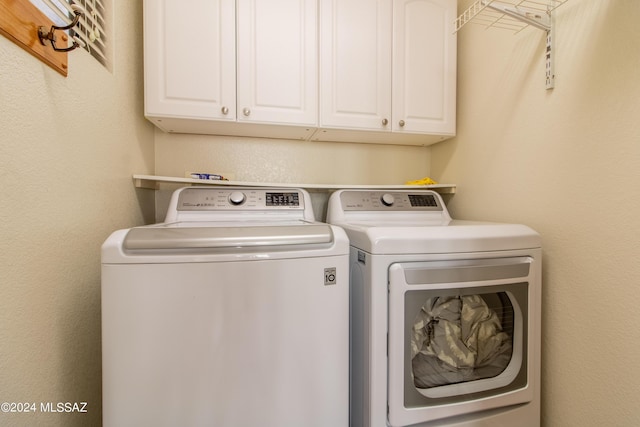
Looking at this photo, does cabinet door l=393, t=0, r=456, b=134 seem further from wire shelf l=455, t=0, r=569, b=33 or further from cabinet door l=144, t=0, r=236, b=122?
cabinet door l=144, t=0, r=236, b=122

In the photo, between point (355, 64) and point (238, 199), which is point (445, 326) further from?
point (355, 64)

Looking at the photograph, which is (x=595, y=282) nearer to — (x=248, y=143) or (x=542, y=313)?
(x=542, y=313)

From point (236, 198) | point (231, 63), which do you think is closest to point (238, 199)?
point (236, 198)

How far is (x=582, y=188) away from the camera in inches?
36.8

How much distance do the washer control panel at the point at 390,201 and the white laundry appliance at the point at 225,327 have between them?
0.58 meters

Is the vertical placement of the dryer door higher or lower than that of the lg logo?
lower

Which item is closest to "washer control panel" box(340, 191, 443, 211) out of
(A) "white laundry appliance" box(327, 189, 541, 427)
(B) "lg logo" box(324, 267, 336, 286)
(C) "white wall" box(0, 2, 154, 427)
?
(A) "white laundry appliance" box(327, 189, 541, 427)

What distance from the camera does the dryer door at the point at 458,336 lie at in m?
0.86

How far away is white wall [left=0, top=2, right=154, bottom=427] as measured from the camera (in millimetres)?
613

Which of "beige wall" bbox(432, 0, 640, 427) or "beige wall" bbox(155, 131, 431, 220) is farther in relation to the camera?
"beige wall" bbox(155, 131, 431, 220)

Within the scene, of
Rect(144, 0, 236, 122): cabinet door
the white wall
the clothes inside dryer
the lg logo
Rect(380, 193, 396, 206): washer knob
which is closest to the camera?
the white wall

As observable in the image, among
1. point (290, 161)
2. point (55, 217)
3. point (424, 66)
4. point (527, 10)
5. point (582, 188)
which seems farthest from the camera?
point (290, 161)

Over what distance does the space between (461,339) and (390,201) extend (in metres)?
0.72

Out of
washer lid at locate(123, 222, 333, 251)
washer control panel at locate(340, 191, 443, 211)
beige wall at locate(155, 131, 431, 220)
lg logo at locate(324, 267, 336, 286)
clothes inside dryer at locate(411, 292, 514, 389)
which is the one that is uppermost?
beige wall at locate(155, 131, 431, 220)
